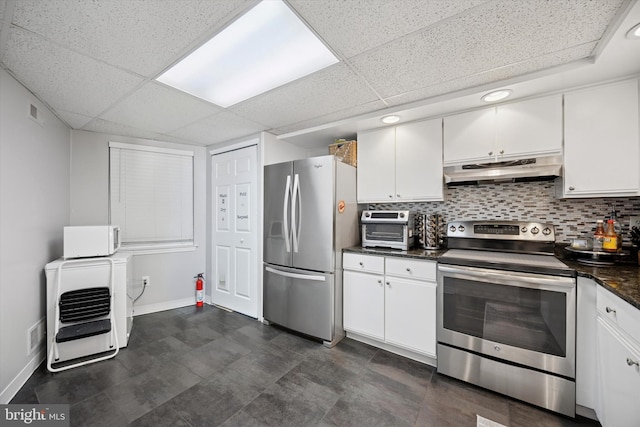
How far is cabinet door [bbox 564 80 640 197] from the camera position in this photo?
1679 millimetres

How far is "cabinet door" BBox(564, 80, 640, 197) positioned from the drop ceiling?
14 centimetres

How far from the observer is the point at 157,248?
3381 millimetres

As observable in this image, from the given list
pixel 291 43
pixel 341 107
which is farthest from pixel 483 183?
pixel 291 43

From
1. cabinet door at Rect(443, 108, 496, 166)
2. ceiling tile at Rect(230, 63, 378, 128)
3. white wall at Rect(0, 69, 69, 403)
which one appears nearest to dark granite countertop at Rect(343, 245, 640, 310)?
cabinet door at Rect(443, 108, 496, 166)

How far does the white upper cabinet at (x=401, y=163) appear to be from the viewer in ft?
7.84

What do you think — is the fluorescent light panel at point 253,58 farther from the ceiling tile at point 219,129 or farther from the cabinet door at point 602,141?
the cabinet door at point 602,141

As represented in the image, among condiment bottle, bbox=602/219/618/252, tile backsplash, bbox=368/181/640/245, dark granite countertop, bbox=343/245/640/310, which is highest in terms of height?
tile backsplash, bbox=368/181/640/245

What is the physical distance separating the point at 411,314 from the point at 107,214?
3.71 meters

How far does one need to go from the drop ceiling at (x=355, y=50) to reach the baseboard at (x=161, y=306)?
238cm

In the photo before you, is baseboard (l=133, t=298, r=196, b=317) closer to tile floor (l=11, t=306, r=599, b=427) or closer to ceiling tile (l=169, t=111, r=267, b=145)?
tile floor (l=11, t=306, r=599, b=427)

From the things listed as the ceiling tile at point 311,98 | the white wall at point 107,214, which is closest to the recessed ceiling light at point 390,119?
the ceiling tile at point 311,98

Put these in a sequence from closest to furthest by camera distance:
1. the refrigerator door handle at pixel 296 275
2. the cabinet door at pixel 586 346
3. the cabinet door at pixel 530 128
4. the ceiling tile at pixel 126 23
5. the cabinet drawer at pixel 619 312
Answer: the cabinet drawer at pixel 619 312 < the ceiling tile at pixel 126 23 < the cabinet door at pixel 586 346 < the cabinet door at pixel 530 128 < the refrigerator door handle at pixel 296 275

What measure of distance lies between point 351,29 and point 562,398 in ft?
8.55

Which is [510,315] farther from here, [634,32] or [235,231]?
[235,231]
